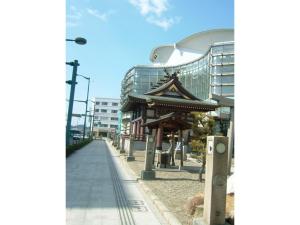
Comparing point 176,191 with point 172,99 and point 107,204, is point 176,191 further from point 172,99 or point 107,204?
point 172,99

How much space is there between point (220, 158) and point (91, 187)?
5182 mm

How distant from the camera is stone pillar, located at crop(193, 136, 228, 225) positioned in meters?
5.21

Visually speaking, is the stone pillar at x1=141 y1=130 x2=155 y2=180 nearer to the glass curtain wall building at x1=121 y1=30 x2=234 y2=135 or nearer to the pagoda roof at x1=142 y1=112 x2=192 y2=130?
the pagoda roof at x1=142 y1=112 x2=192 y2=130

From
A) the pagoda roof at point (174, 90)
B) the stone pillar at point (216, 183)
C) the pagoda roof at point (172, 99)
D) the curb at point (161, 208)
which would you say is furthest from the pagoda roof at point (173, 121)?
the pagoda roof at point (174, 90)

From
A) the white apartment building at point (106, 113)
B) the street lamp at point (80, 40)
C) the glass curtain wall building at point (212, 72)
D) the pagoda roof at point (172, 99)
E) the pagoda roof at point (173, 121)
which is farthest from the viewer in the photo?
the white apartment building at point (106, 113)

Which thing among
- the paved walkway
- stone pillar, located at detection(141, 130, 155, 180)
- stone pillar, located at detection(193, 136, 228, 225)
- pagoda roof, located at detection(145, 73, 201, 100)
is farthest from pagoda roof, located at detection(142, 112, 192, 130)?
pagoda roof, located at detection(145, 73, 201, 100)

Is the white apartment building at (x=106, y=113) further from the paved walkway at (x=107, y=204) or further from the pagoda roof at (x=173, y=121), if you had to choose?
the paved walkway at (x=107, y=204)

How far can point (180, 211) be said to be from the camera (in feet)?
A: 21.8

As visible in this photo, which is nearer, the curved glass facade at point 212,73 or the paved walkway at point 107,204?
the paved walkway at point 107,204

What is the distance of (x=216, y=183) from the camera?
5.30 metres

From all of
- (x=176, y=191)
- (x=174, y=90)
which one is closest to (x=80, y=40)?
(x=176, y=191)

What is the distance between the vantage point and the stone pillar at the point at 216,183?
521 cm

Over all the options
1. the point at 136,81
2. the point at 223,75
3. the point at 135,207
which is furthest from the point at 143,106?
the point at 136,81

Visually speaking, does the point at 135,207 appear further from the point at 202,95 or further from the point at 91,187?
the point at 202,95
